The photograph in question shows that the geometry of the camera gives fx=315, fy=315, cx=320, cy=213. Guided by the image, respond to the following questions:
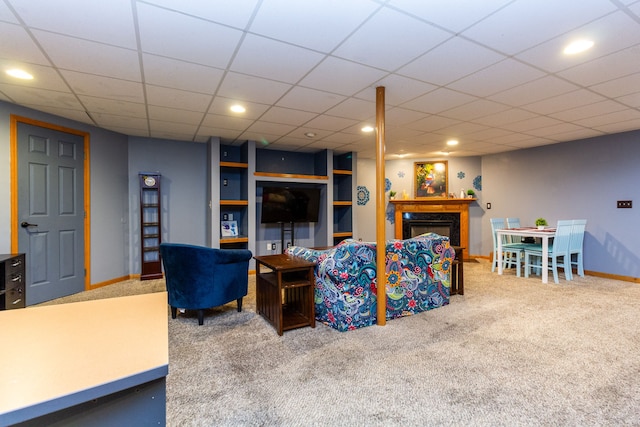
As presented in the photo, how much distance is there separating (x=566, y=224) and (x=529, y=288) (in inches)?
47.0

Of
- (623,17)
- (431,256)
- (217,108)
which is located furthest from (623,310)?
(217,108)

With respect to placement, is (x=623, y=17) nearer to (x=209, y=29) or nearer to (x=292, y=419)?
(x=209, y=29)

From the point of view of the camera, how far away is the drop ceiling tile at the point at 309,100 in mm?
3273

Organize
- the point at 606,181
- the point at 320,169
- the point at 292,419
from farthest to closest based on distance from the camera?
the point at 320,169
the point at 606,181
the point at 292,419

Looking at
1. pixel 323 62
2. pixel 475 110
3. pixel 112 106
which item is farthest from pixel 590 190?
pixel 112 106

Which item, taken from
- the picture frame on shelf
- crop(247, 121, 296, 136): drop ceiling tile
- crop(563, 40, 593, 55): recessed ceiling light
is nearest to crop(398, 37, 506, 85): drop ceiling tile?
crop(563, 40, 593, 55): recessed ceiling light

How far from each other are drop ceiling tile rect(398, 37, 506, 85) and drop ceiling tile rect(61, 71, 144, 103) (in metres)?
2.61

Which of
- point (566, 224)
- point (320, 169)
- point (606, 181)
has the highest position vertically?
point (320, 169)

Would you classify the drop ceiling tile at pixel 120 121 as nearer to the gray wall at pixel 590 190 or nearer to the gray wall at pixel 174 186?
the gray wall at pixel 174 186

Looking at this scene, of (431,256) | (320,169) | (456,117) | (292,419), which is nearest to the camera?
(292,419)

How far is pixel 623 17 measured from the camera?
6.70 ft

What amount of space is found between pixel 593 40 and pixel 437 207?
4964 mm

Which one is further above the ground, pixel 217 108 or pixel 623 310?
pixel 217 108

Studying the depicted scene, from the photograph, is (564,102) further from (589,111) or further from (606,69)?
(606,69)
